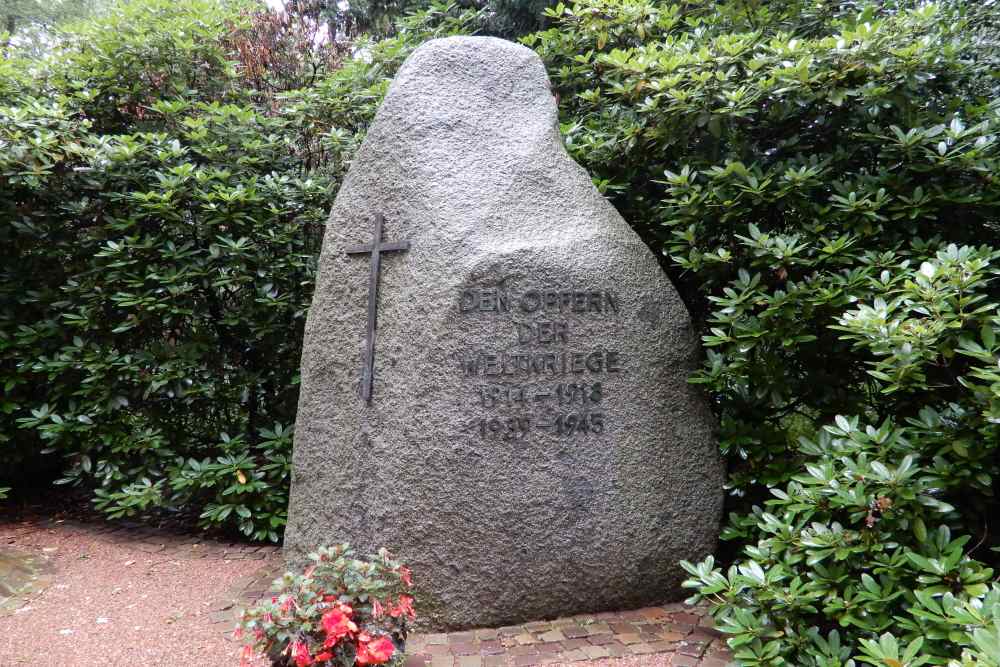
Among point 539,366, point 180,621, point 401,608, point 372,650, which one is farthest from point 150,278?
point 372,650

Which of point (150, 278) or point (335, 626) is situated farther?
point (150, 278)

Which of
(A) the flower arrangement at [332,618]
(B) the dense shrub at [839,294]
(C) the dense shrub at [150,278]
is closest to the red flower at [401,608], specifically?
(A) the flower arrangement at [332,618]

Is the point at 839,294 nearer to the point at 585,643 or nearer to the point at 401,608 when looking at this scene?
the point at 585,643

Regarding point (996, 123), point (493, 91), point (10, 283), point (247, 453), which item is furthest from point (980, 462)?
point (10, 283)

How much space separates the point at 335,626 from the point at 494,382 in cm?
131

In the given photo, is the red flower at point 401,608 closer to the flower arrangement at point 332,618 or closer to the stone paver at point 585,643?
the flower arrangement at point 332,618

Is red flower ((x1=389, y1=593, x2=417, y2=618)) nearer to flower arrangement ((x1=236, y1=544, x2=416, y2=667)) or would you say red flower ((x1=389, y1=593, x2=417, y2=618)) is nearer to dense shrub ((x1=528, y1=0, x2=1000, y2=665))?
flower arrangement ((x1=236, y1=544, x2=416, y2=667))

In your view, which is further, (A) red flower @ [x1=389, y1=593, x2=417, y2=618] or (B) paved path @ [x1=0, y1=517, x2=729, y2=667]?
(B) paved path @ [x1=0, y1=517, x2=729, y2=667]

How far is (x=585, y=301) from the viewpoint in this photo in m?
3.39

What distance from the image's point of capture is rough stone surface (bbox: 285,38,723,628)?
3.21 meters

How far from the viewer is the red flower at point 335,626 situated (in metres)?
→ 2.40

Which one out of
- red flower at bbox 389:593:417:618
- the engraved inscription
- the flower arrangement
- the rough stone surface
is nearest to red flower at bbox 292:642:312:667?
the flower arrangement

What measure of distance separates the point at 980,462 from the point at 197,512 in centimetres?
511

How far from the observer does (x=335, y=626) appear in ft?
7.88
